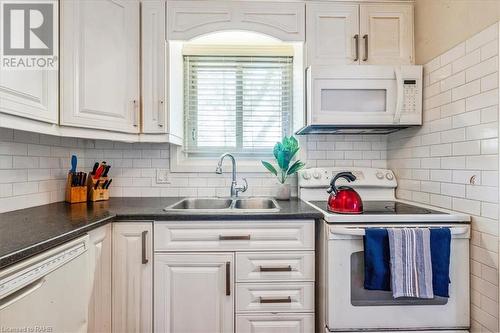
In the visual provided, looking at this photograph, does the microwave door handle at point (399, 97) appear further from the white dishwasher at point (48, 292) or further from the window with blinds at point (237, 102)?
the white dishwasher at point (48, 292)

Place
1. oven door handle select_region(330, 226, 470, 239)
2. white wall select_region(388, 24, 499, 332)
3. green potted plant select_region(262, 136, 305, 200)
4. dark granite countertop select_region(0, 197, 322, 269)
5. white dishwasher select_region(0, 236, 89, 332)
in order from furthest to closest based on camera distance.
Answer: green potted plant select_region(262, 136, 305, 200) → oven door handle select_region(330, 226, 470, 239) → white wall select_region(388, 24, 499, 332) → dark granite countertop select_region(0, 197, 322, 269) → white dishwasher select_region(0, 236, 89, 332)

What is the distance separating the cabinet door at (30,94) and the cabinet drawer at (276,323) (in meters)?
1.41

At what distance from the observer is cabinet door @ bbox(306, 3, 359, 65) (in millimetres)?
1787

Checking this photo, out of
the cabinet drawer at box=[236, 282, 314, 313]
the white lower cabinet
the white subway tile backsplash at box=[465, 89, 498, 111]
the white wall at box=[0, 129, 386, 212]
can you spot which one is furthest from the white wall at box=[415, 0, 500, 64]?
the cabinet drawer at box=[236, 282, 314, 313]

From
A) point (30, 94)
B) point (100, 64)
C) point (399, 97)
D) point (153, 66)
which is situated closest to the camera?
point (30, 94)

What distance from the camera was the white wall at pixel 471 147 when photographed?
3.95ft

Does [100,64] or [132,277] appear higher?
[100,64]

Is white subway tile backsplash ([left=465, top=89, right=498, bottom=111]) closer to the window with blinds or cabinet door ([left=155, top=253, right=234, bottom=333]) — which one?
the window with blinds

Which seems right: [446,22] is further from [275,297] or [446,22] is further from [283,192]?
[275,297]

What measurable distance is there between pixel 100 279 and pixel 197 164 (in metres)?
0.99

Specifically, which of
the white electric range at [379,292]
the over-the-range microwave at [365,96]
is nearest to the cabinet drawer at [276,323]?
the white electric range at [379,292]

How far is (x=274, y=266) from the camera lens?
1.46 metres

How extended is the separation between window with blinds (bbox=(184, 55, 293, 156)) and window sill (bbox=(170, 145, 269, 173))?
0.11 m

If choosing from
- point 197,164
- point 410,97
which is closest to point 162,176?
point 197,164
